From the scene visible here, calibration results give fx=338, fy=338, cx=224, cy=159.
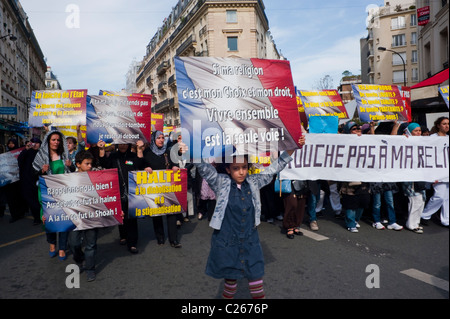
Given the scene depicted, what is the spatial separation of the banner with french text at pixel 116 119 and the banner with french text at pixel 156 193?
2.40 feet

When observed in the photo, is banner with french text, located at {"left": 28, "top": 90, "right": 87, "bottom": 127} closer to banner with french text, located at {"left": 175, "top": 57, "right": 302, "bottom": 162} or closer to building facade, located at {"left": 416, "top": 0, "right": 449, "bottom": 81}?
banner with french text, located at {"left": 175, "top": 57, "right": 302, "bottom": 162}

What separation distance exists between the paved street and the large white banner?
0.92m

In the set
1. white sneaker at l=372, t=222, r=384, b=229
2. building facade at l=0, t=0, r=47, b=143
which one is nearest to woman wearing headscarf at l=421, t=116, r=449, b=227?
white sneaker at l=372, t=222, r=384, b=229

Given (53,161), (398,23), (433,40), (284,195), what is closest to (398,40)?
(398,23)

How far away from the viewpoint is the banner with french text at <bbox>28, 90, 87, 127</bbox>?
7.15 meters

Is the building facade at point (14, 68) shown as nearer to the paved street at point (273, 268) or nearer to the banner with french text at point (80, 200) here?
the banner with french text at point (80, 200)

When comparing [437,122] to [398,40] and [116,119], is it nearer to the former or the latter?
[116,119]

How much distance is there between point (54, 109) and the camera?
7.16 m

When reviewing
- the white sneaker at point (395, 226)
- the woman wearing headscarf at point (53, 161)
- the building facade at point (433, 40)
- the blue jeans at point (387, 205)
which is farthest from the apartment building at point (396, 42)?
the woman wearing headscarf at point (53, 161)

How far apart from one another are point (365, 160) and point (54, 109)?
245 inches
